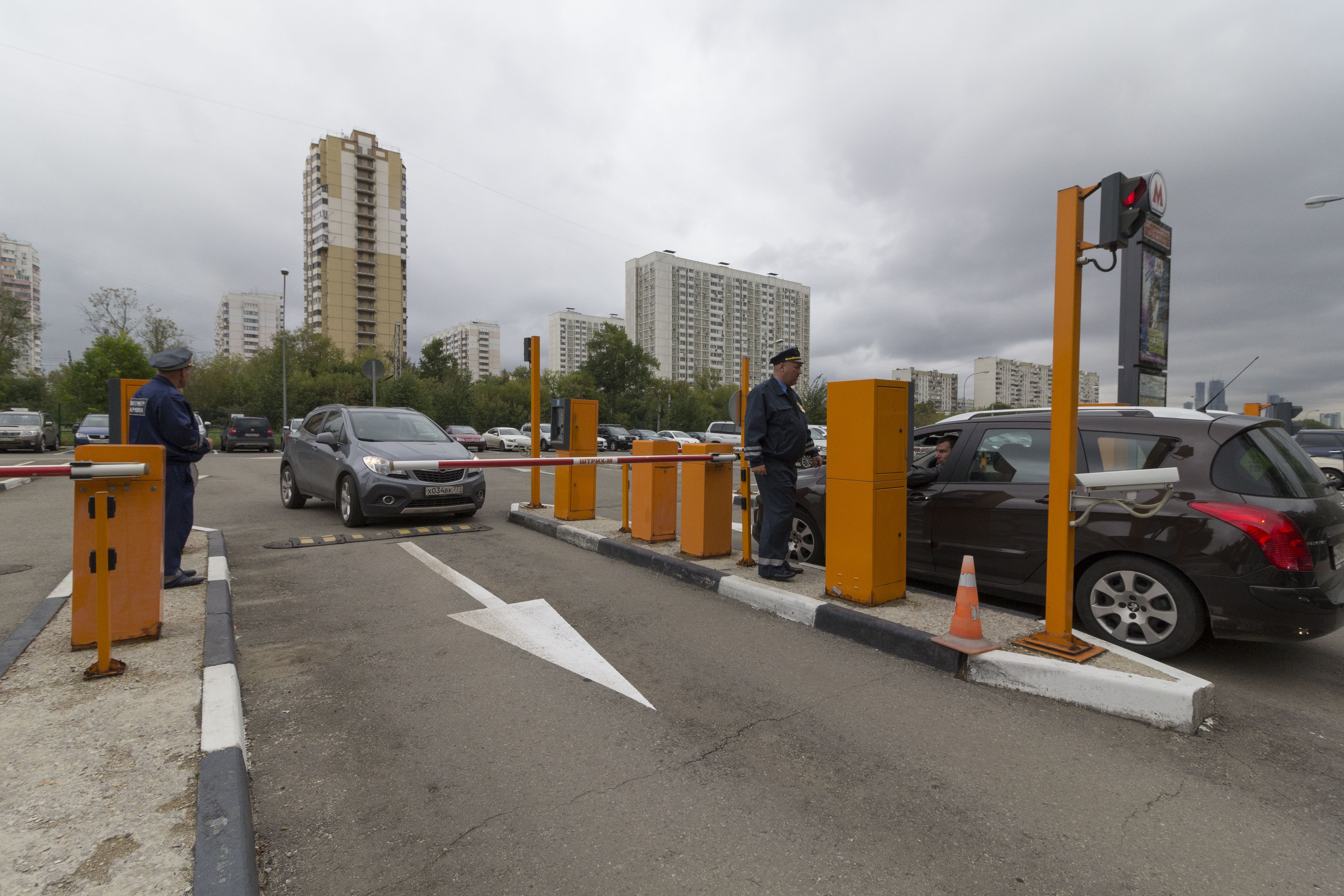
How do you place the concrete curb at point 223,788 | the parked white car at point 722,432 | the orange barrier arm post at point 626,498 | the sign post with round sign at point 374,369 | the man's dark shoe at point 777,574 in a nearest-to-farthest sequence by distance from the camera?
the concrete curb at point 223,788 < the man's dark shoe at point 777,574 < the orange barrier arm post at point 626,498 < the sign post with round sign at point 374,369 < the parked white car at point 722,432

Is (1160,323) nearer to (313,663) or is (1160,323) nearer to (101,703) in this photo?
(313,663)

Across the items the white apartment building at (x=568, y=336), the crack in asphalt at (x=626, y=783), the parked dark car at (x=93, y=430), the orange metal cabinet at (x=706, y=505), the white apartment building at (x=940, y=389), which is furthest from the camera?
the white apartment building at (x=568, y=336)

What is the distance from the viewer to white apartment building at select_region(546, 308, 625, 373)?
114 metres

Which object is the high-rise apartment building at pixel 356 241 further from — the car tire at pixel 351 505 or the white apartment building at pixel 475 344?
the car tire at pixel 351 505

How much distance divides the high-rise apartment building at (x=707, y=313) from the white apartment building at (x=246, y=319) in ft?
230

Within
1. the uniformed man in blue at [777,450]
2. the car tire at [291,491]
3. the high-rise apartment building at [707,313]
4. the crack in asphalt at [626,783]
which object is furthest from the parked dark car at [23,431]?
the high-rise apartment building at [707,313]

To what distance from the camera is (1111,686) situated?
3.53 m

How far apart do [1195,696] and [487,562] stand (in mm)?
5630

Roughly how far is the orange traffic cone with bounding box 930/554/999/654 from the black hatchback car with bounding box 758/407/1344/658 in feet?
2.87

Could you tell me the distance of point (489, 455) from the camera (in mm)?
36844

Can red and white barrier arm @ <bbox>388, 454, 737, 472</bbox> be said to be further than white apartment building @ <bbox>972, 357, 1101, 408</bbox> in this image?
No

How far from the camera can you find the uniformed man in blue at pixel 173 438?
5.11 metres

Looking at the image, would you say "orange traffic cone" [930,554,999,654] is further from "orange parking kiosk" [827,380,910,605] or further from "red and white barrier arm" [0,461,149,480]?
"red and white barrier arm" [0,461,149,480]

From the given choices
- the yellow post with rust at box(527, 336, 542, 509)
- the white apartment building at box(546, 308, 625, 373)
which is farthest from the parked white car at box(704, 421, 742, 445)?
the white apartment building at box(546, 308, 625, 373)
